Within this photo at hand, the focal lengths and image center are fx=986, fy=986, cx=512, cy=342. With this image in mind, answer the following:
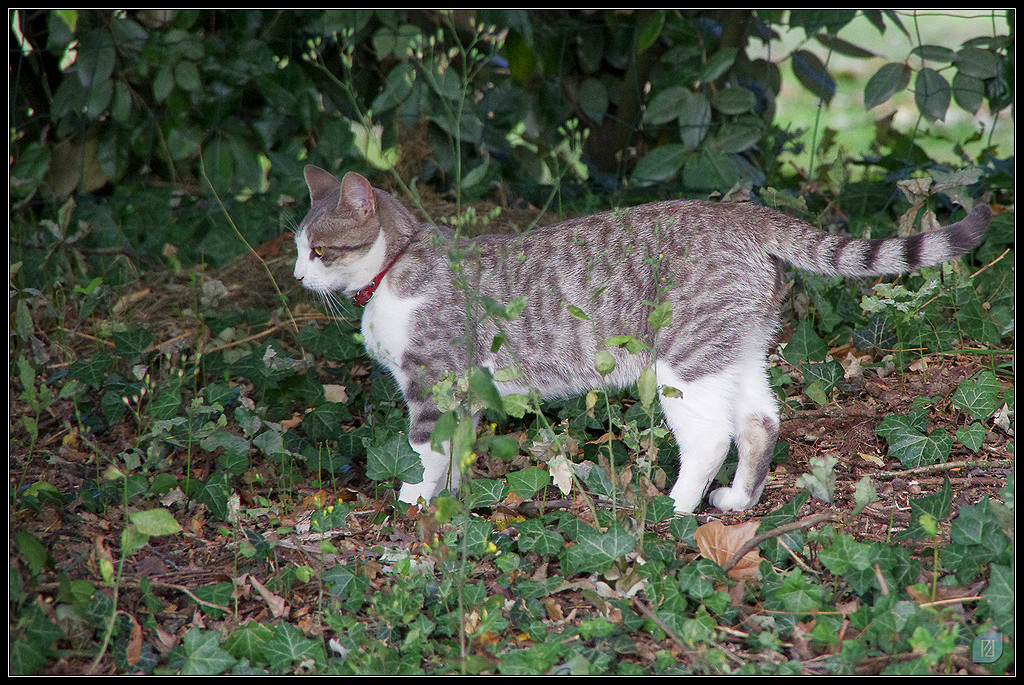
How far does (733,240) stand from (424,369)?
1.02m

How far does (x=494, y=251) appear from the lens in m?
3.26

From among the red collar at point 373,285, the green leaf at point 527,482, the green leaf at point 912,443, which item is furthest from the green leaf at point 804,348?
the red collar at point 373,285

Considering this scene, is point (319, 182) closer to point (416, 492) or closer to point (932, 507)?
point (416, 492)

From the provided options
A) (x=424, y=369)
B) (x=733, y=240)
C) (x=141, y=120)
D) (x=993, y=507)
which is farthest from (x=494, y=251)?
(x=141, y=120)

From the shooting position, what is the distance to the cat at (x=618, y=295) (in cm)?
292

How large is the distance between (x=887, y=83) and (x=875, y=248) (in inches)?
A: 67.8

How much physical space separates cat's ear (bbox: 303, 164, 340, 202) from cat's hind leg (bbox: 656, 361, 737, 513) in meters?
1.41

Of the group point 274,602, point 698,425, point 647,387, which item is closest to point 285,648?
point 274,602

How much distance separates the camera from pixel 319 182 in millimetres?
3576

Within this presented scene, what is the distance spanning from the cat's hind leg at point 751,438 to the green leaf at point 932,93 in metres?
1.79

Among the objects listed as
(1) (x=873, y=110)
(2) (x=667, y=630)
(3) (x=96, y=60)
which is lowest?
(1) (x=873, y=110)

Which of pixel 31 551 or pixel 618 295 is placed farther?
pixel 618 295

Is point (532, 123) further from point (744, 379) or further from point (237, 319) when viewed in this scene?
point (744, 379)

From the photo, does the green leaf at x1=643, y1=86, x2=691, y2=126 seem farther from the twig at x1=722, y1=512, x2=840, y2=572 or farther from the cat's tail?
the twig at x1=722, y1=512, x2=840, y2=572
